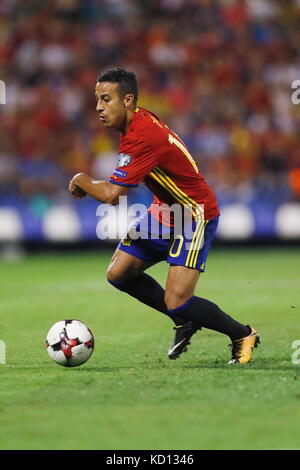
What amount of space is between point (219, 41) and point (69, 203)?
18.0 ft

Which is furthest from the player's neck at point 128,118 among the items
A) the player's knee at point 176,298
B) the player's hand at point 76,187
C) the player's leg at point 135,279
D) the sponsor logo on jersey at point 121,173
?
the player's knee at point 176,298

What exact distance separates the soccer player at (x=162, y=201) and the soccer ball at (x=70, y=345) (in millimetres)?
520

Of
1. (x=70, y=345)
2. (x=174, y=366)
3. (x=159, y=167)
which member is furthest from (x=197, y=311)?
(x=159, y=167)

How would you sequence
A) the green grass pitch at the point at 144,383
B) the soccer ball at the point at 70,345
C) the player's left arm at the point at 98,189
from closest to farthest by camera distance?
1. the green grass pitch at the point at 144,383
2. the player's left arm at the point at 98,189
3. the soccer ball at the point at 70,345

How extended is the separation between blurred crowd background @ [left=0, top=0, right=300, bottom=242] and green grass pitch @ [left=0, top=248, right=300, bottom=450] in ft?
18.6

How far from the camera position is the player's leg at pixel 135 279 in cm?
669

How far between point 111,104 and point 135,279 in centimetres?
Result: 139

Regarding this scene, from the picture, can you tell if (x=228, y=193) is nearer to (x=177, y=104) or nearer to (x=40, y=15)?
(x=177, y=104)

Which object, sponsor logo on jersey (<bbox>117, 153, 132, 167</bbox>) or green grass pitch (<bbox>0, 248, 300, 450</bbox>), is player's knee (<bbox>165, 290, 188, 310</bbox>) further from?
sponsor logo on jersey (<bbox>117, 153, 132, 167</bbox>)

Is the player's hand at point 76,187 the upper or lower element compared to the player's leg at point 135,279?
upper

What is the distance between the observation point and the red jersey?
612 centimetres

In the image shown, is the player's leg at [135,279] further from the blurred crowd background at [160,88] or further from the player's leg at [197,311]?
the blurred crowd background at [160,88]

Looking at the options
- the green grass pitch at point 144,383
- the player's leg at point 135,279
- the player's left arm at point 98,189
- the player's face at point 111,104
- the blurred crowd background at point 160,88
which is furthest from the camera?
the blurred crowd background at point 160,88
